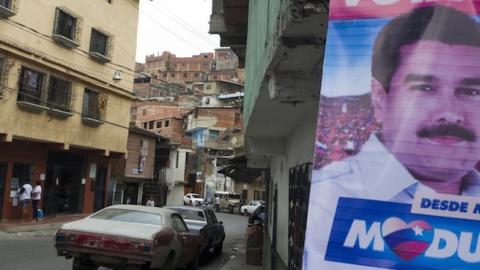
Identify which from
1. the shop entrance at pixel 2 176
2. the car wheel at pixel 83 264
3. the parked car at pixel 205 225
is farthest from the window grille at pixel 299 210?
the shop entrance at pixel 2 176

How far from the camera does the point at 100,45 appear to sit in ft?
96.2

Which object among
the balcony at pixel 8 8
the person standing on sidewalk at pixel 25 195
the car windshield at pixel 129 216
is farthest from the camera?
the person standing on sidewalk at pixel 25 195

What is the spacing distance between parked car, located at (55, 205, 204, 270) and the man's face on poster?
783cm

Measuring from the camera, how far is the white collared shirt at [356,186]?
2.62 meters

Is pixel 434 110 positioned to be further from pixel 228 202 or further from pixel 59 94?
pixel 228 202

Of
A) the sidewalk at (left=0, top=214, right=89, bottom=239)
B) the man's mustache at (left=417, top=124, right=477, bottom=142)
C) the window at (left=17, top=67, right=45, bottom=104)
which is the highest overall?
the window at (left=17, top=67, right=45, bottom=104)

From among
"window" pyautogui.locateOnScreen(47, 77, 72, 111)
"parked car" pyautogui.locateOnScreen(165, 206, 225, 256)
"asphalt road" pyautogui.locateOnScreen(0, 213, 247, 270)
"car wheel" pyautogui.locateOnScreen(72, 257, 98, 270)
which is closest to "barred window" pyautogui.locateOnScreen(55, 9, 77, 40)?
"window" pyautogui.locateOnScreen(47, 77, 72, 111)

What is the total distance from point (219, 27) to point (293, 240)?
9525mm

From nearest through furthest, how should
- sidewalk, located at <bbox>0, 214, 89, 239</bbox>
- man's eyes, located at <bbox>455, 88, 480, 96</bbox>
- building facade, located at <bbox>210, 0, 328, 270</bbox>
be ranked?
man's eyes, located at <bbox>455, 88, 480, 96</bbox>
building facade, located at <bbox>210, 0, 328, 270</bbox>
sidewalk, located at <bbox>0, 214, 89, 239</bbox>

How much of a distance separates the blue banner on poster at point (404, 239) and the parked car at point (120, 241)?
304 inches

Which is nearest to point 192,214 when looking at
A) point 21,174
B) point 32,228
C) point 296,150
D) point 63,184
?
point 296,150

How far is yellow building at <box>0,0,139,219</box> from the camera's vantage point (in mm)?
22844

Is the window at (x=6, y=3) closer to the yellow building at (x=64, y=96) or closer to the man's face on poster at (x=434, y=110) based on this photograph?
the yellow building at (x=64, y=96)

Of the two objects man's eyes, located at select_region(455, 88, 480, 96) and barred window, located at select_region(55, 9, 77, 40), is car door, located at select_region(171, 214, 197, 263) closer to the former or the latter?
man's eyes, located at select_region(455, 88, 480, 96)
